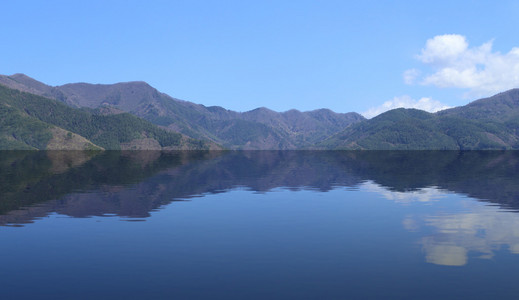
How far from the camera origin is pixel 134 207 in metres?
72.7

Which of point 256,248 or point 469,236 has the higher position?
point 469,236

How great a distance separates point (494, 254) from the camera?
41344mm

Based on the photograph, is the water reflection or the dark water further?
the water reflection

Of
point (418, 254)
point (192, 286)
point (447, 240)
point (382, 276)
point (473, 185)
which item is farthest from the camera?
point (473, 185)

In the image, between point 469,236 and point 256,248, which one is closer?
point 256,248

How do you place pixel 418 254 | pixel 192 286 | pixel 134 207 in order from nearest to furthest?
pixel 192 286 → pixel 418 254 → pixel 134 207

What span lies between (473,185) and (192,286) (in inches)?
4182

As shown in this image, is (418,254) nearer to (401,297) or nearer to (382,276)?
(382,276)

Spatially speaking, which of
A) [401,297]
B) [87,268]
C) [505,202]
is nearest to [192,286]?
[87,268]

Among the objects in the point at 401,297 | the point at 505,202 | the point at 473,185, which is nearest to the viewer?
the point at 401,297

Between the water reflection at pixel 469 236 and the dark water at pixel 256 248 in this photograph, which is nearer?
the dark water at pixel 256 248

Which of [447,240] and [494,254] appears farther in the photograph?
[447,240]

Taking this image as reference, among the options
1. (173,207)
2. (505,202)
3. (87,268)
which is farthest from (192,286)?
(505,202)

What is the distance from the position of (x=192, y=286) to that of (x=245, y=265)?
701 centimetres
